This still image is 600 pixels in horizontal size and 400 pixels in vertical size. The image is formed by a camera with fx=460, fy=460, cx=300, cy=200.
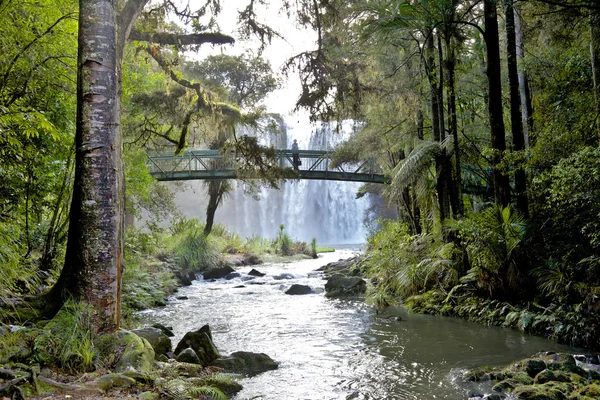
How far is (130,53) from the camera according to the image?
10664 mm

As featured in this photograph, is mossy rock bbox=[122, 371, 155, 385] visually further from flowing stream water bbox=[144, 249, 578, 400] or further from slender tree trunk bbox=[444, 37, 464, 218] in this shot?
slender tree trunk bbox=[444, 37, 464, 218]

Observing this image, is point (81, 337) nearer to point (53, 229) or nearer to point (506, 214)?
point (53, 229)

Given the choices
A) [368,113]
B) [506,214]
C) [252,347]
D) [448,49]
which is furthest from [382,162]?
[252,347]

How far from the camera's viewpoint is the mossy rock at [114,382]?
3445 mm

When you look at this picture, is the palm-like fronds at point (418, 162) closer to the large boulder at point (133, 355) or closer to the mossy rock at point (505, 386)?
the mossy rock at point (505, 386)

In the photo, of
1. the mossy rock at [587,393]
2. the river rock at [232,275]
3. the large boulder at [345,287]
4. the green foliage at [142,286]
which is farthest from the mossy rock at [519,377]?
the river rock at [232,275]

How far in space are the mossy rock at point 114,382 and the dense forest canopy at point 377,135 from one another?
838 mm

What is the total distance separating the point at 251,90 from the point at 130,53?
1299cm

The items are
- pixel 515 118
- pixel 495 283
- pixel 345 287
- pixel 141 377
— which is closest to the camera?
pixel 141 377

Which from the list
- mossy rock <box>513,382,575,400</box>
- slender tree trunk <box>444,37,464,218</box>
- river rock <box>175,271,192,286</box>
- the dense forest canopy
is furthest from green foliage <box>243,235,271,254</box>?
mossy rock <box>513,382,575,400</box>

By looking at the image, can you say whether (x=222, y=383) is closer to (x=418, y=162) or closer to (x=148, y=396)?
(x=148, y=396)

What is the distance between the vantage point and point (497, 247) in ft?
24.6

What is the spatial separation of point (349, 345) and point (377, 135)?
8183mm

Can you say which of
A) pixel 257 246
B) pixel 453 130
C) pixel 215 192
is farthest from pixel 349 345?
pixel 257 246
